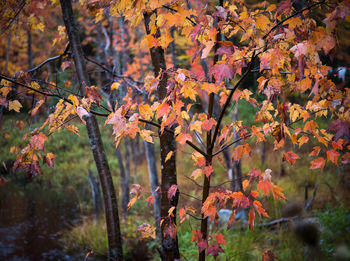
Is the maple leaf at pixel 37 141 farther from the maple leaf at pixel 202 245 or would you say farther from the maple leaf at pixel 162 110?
the maple leaf at pixel 202 245

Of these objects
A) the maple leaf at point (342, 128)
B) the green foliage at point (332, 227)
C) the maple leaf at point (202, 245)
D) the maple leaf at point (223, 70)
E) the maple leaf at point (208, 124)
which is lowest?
the green foliage at point (332, 227)

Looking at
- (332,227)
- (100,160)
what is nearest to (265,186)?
(100,160)

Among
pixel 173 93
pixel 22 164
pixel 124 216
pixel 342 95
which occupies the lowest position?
pixel 124 216

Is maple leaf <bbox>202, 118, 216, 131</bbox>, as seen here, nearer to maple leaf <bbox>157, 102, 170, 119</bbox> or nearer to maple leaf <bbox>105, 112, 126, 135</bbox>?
maple leaf <bbox>157, 102, 170, 119</bbox>

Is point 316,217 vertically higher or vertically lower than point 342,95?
lower

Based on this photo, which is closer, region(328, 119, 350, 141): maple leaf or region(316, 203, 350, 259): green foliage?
region(328, 119, 350, 141): maple leaf

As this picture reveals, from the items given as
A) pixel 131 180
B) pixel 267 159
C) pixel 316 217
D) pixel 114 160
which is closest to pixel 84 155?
pixel 114 160

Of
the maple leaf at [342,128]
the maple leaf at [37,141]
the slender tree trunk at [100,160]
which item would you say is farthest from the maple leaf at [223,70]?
the slender tree trunk at [100,160]

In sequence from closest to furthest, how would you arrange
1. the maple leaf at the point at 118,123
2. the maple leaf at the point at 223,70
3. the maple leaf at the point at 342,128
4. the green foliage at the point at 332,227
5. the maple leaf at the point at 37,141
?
1. the maple leaf at the point at 342,128
2. the maple leaf at the point at 223,70
3. the maple leaf at the point at 118,123
4. the maple leaf at the point at 37,141
5. the green foliage at the point at 332,227

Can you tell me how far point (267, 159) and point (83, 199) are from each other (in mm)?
5429

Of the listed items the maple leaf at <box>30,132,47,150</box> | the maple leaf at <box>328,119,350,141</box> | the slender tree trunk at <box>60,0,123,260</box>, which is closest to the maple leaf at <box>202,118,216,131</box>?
the maple leaf at <box>328,119,350,141</box>

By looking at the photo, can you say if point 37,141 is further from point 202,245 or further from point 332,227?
point 332,227

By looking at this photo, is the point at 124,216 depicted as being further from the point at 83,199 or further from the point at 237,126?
the point at 237,126

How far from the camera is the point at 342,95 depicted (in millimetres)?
1566
